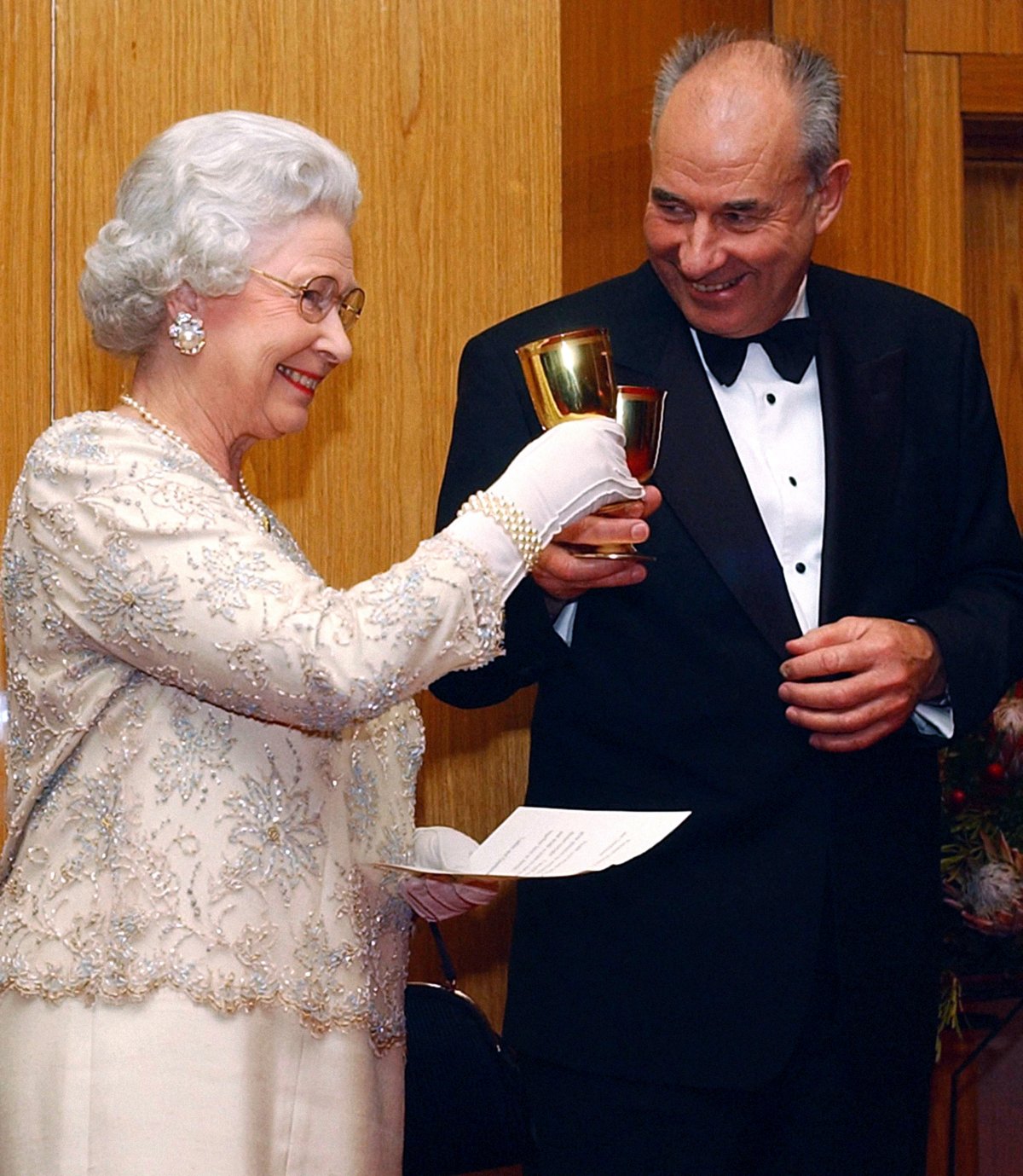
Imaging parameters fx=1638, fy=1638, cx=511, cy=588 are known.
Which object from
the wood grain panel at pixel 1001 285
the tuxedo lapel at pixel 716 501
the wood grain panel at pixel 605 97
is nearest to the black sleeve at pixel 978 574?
the tuxedo lapel at pixel 716 501

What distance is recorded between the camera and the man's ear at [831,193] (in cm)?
213

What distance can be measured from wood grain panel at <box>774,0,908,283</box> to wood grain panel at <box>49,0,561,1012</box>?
0.91 m

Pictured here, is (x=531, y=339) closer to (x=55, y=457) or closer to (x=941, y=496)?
(x=941, y=496)

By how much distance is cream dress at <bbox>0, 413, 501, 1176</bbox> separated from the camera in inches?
55.9

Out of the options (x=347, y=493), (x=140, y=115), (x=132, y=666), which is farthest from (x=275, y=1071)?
(x=140, y=115)

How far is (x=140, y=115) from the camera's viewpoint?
2168mm

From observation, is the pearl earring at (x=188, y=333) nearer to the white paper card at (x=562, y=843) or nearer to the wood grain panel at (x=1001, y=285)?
the white paper card at (x=562, y=843)

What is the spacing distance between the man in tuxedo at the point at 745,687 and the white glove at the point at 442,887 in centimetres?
17

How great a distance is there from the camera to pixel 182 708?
1.49 m

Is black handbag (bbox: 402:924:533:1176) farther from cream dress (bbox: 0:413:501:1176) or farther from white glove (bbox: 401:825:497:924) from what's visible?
cream dress (bbox: 0:413:501:1176)

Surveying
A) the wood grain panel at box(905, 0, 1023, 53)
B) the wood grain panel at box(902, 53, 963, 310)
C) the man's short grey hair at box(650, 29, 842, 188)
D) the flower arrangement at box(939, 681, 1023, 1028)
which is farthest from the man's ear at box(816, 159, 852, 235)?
the wood grain panel at box(905, 0, 1023, 53)

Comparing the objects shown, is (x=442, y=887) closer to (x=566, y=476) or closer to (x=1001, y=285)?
(x=566, y=476)

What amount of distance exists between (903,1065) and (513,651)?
68cm

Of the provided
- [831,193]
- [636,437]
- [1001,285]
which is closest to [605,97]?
[1001,285]
